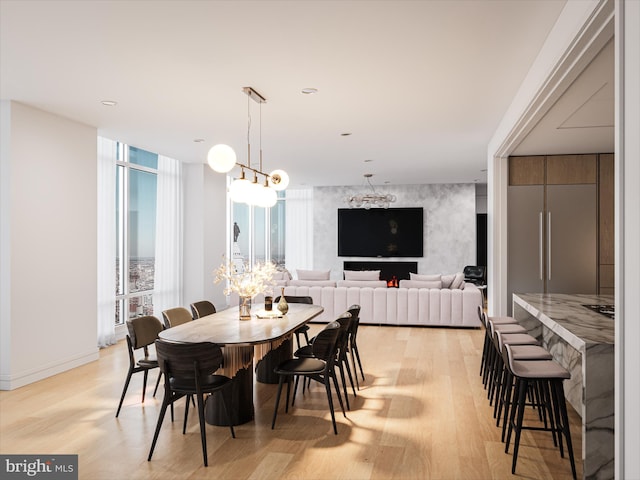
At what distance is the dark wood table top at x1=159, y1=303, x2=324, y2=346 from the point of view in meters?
3.58

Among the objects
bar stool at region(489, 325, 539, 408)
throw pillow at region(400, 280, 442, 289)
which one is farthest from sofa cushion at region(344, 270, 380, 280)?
bar stool at region(489, 325, 539, 408)

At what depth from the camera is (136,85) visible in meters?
4.43

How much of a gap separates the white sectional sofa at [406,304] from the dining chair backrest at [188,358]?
17.4 ft

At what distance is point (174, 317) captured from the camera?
457 cm

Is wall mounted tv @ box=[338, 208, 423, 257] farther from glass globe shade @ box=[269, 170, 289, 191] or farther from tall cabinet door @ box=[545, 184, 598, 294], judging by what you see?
glass globe shade @ box=[269, 170, 289, 191]

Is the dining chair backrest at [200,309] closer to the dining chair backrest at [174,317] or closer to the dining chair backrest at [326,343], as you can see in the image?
the dining chair backrest at [174,317]

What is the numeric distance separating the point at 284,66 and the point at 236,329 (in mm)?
2146

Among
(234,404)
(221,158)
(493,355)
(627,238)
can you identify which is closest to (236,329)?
(234,404)

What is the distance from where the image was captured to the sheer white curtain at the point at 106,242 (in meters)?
6.82

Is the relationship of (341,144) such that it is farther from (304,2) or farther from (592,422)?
(592,422)

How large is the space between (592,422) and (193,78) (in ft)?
12.7

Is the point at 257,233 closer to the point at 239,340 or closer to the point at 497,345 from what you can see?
the point at 239,340

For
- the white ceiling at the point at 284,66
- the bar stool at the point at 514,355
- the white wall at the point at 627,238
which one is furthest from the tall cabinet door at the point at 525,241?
the white wall at the point at 627,238

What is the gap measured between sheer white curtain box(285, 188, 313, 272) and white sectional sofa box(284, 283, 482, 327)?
471cm
